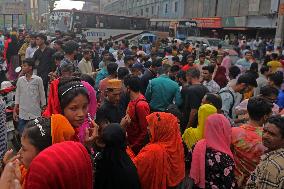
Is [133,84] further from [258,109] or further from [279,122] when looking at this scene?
[279,122]

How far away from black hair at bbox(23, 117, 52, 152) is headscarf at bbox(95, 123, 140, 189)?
0.81 metres

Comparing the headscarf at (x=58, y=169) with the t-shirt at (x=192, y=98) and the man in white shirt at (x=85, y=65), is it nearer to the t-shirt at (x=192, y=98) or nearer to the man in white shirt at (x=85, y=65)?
the t-shirt at (x=192, y=98)

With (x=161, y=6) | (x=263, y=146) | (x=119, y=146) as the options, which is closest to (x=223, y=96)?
(x=263, y=146)

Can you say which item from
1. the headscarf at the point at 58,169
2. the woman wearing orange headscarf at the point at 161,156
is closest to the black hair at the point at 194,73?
the woman wearing orange headscarf at the point at 161,156

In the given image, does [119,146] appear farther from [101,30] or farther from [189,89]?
[101,30]

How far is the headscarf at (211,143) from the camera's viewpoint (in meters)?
3.23

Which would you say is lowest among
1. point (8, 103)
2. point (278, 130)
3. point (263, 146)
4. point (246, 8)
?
point (8, 103)

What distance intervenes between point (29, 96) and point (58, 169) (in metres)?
4.05

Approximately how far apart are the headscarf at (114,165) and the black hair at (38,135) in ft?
2.65

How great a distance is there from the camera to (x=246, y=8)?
35156 mm

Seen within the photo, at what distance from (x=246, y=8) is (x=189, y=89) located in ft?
107

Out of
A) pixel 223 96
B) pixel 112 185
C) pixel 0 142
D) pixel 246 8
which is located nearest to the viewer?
pixel 112 185

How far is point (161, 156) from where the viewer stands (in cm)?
326

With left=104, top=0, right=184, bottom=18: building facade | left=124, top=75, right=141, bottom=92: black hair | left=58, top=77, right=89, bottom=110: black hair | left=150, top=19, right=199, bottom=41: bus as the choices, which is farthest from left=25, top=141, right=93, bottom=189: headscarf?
left=104, top=0, right=184, bottom=18: building facade
